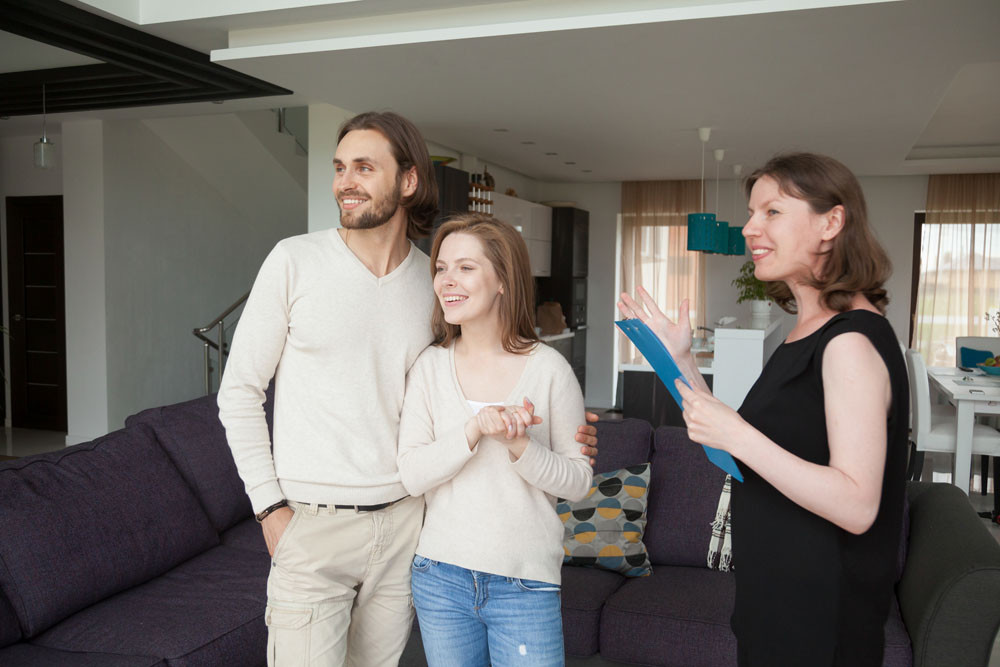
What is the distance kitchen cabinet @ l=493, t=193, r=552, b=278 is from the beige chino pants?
6154 millimetres

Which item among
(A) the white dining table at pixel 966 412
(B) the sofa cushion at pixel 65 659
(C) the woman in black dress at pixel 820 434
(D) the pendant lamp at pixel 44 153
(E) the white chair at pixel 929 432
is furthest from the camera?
(D) the pendant lamp at pixel 44 153

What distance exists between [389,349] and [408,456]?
0.72ft

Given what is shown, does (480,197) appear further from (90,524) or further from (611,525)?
(90,524)

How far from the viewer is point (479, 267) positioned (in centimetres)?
150

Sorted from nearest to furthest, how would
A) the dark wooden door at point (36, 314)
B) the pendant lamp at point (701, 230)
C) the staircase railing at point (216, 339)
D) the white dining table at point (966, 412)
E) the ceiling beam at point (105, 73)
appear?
the ceiling beam at point (105, 73) → the white dining table at point (966, 412) → the pendant lamp at point (701, 230) → the staircase railing at point (216, 339) → the dark wooden door at point (36, 314)

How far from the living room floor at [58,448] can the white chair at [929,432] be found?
418 mm

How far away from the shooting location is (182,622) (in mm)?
2262

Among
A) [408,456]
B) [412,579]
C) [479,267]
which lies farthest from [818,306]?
[412,579]

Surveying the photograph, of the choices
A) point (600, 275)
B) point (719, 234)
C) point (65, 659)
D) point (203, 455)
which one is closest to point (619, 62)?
point (719, 234)

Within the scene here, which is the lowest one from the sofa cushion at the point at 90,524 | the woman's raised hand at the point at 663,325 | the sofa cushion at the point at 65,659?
the sofa cushion at the point at 65,659

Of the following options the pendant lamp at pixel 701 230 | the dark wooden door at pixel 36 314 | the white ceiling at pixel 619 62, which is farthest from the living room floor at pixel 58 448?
the white ceiling at pixel 619 62

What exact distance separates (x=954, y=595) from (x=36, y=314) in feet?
26.4

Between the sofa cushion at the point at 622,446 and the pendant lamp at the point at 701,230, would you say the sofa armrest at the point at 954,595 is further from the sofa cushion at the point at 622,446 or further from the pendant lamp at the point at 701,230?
the pendant lamp at the point at 701,230

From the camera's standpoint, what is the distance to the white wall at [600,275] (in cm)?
1009
